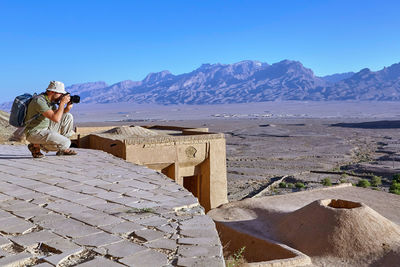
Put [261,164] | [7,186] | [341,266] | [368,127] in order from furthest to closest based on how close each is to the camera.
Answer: [368,127], [261,164], [341,266], [7,186]

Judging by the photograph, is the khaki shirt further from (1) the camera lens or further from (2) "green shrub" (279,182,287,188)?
(2) "green shrub" (279,182,287,188)

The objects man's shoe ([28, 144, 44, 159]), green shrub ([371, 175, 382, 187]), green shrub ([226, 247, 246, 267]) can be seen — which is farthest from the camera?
green shrub ([371, 175, 382, 187])

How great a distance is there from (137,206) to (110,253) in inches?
44.5

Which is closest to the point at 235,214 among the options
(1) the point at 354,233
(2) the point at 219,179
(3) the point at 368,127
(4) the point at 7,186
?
(2) the point at 219,179

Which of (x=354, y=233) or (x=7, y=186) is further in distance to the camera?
(x=354, y=233)

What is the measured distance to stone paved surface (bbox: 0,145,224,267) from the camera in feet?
8.71

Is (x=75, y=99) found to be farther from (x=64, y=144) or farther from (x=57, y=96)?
(x=64, y=144)

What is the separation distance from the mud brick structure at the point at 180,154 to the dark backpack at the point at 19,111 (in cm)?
214

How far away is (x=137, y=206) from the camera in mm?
3824

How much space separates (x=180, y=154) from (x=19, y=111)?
375 cm

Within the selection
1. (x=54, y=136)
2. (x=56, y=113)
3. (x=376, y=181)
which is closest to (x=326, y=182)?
(x=376, y=181)

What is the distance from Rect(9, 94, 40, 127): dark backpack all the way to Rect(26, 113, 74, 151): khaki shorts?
0.24 metres

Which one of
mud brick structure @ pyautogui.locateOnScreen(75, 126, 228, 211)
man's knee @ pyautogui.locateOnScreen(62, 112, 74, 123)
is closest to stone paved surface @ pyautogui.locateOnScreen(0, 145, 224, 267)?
man's knee @ pyautogui.locateOnScreen(62, 112, 74, 123)

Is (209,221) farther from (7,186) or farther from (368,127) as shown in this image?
(368,127)
